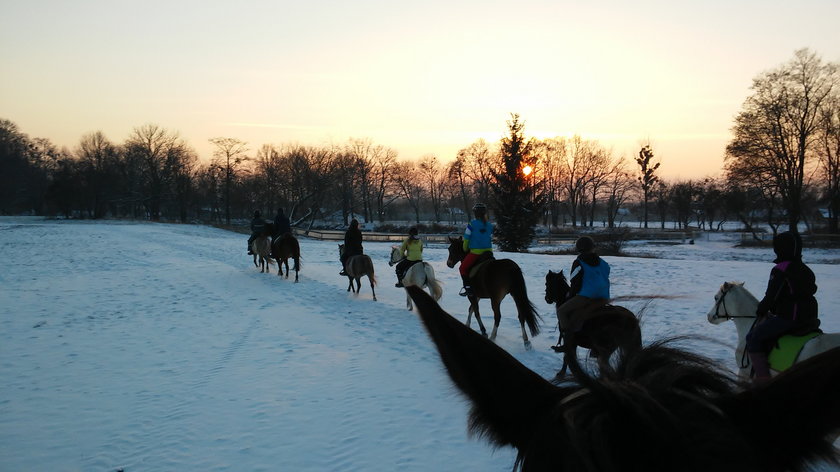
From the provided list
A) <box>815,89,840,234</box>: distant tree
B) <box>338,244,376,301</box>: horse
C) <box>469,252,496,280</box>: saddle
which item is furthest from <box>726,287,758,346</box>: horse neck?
<box>815,89,840,234</box>: distant tree

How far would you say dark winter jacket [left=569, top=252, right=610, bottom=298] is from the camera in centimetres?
576

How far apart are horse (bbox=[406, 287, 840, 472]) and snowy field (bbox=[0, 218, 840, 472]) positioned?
0.20 meters

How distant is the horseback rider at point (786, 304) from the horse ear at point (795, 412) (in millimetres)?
3879

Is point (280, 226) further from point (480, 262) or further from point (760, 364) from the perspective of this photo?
point (760, 364)

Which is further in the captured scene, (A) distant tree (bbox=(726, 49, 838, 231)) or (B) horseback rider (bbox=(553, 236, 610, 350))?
(A) distant tree (bbox=(726, 49, 838, 231))

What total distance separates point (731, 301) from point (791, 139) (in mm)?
35670

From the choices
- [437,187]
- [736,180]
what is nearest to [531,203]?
[736,180]

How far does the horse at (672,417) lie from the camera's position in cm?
73

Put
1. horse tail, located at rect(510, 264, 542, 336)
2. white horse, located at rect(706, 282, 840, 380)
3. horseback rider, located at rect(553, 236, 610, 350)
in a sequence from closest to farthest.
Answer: white horse, located at rect(706, 282, 840, 380) → horseback rider, located at rect(553, 236, 610, 350) → horse tail, located at rect(510, 264, 542, 336)

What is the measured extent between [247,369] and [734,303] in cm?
641

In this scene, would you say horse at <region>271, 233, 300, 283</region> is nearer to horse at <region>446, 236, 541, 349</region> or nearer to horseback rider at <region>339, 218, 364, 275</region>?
horseback rider at <region>339, 218, 364, 275</region>

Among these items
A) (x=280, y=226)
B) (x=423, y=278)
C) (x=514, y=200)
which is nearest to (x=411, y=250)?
(x=423, y=278)

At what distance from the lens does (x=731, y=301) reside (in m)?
5.32

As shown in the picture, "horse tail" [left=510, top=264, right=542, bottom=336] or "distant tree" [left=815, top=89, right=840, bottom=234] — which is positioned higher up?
"distant tree" [left=815, top=89, right=840, bottom=234]
